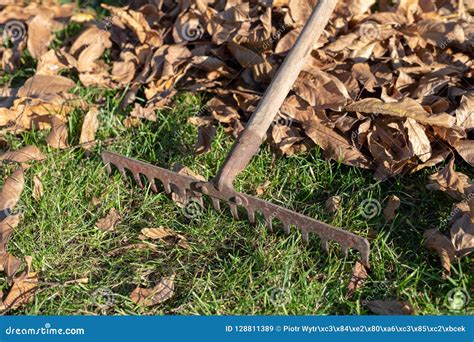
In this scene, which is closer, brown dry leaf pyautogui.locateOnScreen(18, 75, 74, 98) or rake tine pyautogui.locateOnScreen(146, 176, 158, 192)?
rake tine pyautogui.locateOnScreen(146, 176, 158, 192)

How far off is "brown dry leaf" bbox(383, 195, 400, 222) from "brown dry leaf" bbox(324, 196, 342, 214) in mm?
223

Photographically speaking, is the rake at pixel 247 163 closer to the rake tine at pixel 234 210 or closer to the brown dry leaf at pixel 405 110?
the rake tine at pixel 234 210

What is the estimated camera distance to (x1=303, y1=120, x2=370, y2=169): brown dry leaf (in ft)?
12.0


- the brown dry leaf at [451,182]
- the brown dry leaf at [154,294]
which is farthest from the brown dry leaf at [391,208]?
the brown dry leaf at [154,294]

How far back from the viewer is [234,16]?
421cm

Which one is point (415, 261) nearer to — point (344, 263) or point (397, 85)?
point (344, 263)

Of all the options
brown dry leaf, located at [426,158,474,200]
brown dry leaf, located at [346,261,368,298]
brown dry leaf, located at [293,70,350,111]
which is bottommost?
brown dry leaf, located at [346,261,368,298]

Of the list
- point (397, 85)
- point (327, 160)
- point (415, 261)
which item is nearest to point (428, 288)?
point (415, 261)

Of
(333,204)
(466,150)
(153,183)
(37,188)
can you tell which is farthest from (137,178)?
(466,150)

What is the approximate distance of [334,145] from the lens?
146 inches

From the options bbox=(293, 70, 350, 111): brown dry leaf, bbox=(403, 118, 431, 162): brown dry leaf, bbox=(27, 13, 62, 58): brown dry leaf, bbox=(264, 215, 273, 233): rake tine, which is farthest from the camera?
bbox=(27, 13, 62, 58): brown dry leaf

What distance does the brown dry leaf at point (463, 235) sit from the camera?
10.3 feet

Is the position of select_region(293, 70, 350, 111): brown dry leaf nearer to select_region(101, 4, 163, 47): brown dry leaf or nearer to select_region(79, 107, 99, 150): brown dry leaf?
select_region(101, 4, 163, 47): brown dry leaf

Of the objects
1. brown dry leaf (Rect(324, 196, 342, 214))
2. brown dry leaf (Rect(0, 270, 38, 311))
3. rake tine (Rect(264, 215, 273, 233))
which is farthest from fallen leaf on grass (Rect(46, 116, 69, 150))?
brown dry leaf (Rect(324, 196, 342, 214))
